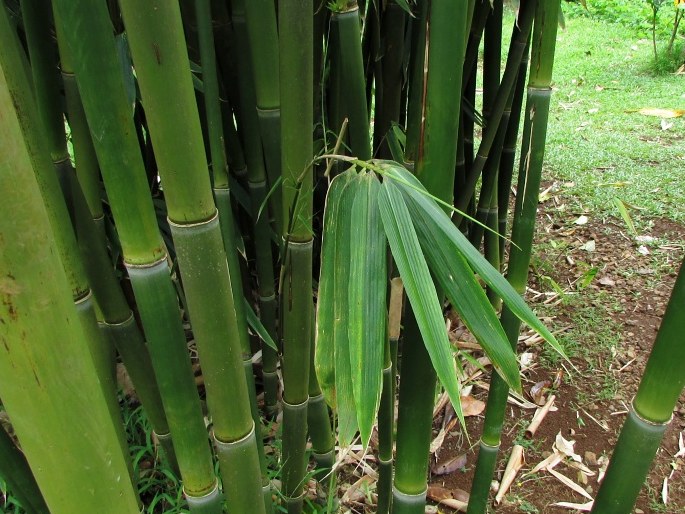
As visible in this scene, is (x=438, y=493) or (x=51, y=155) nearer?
(x=51, y=155)

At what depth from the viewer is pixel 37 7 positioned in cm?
70

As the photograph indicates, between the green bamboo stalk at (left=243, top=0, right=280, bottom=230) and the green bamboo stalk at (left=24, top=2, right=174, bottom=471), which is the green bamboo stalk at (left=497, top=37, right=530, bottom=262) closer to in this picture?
the green bamboo stalk at (left=243, top=0, right=280, bottom=230)

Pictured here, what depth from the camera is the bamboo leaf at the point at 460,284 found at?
2.09 ft

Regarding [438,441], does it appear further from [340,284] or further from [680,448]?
[340,284]

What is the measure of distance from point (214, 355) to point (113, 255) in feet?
2.36

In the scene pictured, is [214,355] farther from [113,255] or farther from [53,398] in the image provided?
[113,255]

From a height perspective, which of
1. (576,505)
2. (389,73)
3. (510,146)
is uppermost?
(389,73)

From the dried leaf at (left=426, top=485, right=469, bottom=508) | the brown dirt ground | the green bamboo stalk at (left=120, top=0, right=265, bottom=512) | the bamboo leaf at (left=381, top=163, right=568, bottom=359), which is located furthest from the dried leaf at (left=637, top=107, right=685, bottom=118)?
the green bamboo stalk at (left=120, top=0, right=265, bottom=512)

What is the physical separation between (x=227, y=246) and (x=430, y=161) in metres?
0.37

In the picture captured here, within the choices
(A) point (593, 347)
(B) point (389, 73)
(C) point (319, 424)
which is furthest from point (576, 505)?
(B) point (389, 73)

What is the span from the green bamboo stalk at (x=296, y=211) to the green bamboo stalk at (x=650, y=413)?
1.39 feet

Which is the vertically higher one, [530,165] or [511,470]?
[530,165]

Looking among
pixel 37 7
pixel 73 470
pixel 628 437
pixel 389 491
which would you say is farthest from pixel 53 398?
pixel 389 491

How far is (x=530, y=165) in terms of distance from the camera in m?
0.98
